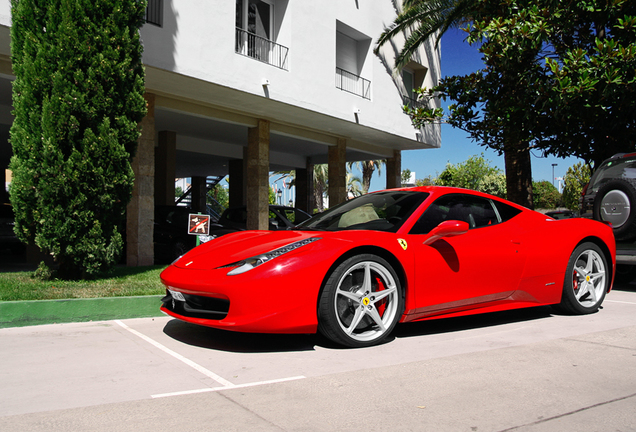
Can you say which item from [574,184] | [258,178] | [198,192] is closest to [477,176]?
[574,184]

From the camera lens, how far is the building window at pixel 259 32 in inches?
496

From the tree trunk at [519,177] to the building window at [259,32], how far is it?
6.43 m

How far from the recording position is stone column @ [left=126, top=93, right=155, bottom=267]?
10914 mm

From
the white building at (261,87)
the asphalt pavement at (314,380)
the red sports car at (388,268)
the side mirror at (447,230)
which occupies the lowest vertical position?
the asphalt pavement at (314,380)

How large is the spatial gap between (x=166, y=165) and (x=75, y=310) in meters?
13.3

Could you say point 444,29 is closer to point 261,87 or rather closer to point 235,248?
point 261,87

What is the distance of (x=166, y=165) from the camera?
1786 centimetres

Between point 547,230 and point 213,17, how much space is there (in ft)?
26.7

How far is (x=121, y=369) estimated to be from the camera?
3.46 meters

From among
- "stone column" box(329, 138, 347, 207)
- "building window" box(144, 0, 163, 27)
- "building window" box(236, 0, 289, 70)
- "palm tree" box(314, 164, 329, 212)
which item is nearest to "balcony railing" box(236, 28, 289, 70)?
"building window" box(236, 0, 289, 70)

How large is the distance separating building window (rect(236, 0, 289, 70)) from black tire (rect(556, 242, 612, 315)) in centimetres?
897

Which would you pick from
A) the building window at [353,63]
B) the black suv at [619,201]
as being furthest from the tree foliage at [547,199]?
the black suv at [619,201]

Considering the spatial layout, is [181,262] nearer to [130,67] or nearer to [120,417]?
[120,417]

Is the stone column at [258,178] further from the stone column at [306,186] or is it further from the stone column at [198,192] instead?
the stone column at [198,192]
